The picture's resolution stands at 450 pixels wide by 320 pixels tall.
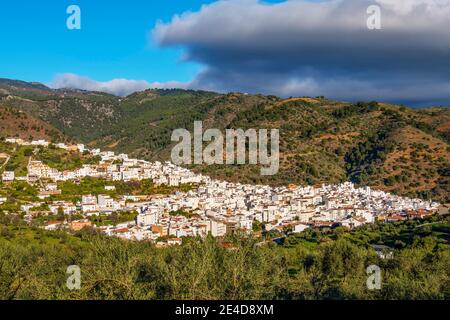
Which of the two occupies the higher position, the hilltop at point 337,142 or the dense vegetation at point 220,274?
the hilltop at point 337,142

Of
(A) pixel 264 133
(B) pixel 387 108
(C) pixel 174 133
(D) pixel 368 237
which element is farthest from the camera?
(C) pixel 174 133

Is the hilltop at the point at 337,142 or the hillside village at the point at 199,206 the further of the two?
the hilltop at the point at 337,142

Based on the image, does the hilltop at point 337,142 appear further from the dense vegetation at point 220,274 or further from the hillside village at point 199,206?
A: the dense vegetation at point 220,274

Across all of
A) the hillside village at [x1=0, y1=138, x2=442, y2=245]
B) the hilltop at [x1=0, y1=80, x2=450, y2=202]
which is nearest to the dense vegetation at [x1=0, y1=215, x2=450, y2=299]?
the hillside village at [x1=0, y1=138, x2=442, y2=245]

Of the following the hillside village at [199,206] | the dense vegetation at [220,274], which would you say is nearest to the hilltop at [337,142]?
the hillside village at [199,206]

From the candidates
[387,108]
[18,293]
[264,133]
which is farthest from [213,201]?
[387,108]

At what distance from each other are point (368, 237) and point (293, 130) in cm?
5377

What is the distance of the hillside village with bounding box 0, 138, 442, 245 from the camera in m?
43.5

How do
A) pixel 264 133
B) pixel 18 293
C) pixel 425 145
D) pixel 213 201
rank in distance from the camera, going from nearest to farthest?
pixel 18 293, pixel 213 201, pixel 425 145, pixel 264 133

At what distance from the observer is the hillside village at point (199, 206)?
43469 millimetres

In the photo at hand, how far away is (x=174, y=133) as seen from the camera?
399ft

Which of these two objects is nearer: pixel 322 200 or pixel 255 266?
pixel 255 266

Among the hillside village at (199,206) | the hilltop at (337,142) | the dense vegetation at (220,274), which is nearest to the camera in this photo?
the dense vegetation at (220,274)
